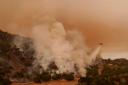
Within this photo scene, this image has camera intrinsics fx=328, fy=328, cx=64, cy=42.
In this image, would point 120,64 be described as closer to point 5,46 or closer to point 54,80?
point 54,80

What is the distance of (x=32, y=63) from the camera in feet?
430

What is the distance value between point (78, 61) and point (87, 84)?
41.1 meters

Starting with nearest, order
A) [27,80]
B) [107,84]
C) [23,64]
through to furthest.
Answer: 1. [107,84]
2. [27,80]
3. [23,64]

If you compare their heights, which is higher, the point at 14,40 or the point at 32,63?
the point at 14,40

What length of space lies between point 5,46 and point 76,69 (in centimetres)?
2946

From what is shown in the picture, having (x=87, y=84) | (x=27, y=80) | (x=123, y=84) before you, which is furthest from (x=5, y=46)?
(x=123, y=84)

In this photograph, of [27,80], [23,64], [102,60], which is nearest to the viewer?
[27,80]

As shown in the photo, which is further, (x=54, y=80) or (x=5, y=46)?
(x=5, y=46)

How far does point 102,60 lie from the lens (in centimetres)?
15075

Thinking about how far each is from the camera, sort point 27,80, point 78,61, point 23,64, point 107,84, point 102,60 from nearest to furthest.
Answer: point 107,84
point 27,80
point 23,64
point 78,61
point 102,60

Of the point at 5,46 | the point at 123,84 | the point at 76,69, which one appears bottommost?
the point at 123,84

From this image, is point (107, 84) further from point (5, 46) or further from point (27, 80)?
point (5, 46)

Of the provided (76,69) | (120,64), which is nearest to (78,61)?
(76,69)

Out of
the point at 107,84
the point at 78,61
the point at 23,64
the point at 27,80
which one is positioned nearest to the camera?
the point at 107,84
